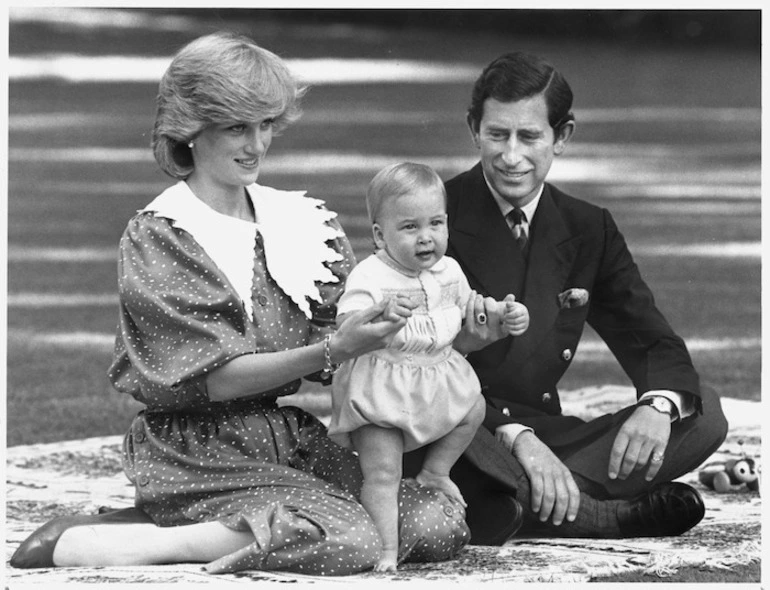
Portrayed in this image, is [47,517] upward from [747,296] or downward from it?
downward

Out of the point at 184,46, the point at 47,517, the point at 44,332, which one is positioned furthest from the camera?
the point at 44,332

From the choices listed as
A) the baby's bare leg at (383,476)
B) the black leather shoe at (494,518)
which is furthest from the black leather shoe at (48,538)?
the black leather shoe at (494,518)

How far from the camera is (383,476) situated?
13.1ft

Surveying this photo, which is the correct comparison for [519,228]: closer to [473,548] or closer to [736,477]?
[473,548]

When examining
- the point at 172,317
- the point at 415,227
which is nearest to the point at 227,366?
the point at 172,317

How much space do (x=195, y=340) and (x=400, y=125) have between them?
6353mm

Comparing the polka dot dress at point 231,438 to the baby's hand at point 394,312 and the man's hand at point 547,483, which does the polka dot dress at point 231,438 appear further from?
the baby's hand at point 394,312

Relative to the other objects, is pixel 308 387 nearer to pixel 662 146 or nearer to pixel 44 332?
pixel 44 332

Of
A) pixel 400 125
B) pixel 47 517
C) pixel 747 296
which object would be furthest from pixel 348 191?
pixel 47 517

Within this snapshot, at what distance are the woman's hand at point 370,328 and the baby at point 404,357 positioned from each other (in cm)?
16

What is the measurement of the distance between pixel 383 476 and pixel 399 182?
2.52 ft

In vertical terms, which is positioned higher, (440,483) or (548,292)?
(548,292)

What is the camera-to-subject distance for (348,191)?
8773 millimetres

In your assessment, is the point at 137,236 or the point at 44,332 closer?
the point at 137,236
